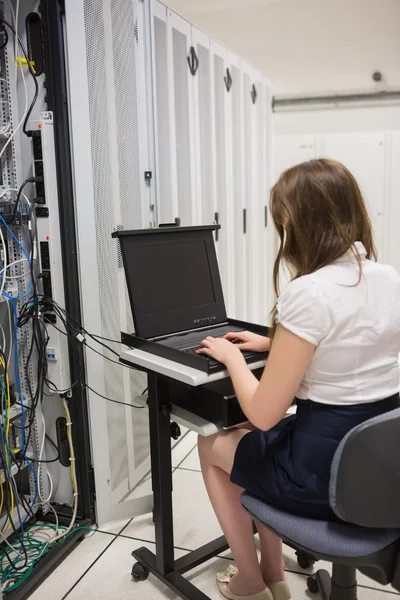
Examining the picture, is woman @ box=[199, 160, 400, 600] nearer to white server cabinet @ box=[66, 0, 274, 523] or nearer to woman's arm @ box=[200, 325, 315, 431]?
woman's arm @ box=[200, 325, 315, 431]

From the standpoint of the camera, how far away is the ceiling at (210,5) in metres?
4.62

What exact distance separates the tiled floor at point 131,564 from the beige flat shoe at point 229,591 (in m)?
0.04

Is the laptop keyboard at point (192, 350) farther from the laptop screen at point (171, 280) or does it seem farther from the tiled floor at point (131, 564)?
the tiled floor at point (131, 564)

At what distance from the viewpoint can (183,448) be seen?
111 inches

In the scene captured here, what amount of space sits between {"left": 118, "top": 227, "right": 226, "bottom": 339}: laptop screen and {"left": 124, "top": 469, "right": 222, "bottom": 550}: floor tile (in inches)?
36.0

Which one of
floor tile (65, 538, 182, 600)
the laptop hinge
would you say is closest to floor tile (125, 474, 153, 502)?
floor tile (65, 538, 182, 600)

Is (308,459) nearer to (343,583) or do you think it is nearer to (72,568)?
A: (343,583)

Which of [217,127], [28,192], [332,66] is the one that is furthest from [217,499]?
[332,66]

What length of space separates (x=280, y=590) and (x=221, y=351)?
0.86 meters

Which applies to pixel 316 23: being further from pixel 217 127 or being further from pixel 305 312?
pixel 305 312

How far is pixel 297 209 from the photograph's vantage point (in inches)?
49.9

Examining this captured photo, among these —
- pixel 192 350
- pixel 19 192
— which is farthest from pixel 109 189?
pixel 192 350

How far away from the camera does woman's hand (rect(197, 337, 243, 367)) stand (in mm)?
1388

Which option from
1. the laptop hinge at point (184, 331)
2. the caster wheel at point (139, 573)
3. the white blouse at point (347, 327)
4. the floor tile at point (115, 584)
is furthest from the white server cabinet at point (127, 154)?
the white blouse at point (347, 327)
